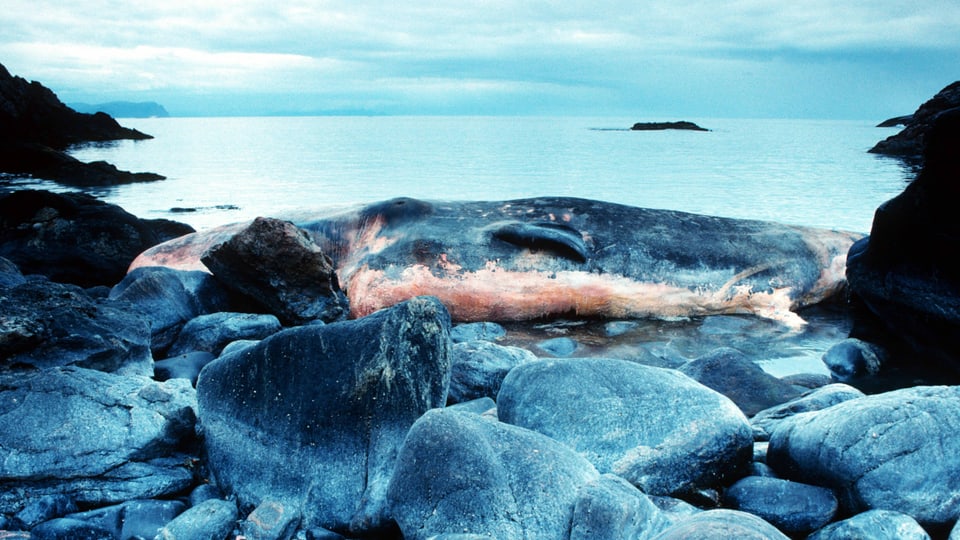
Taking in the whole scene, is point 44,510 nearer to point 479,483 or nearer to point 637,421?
point 479,483

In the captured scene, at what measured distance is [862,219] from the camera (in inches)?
504

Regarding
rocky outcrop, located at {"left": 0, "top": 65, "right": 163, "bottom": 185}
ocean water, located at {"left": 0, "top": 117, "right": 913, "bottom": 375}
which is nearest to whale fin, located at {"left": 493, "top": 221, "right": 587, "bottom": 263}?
ocean water, located at {"left": 0, "top": 117, "right": 913, "bottom": 375}

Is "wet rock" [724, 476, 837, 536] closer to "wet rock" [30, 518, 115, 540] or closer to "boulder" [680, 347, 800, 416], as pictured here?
"boulder" [680, 347, 800, 416]

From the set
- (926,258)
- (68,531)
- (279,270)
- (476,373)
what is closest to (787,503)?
(476,373)

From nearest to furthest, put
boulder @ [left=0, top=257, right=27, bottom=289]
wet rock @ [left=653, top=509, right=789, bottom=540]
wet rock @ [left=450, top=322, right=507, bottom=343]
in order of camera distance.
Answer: wet rock @ [left=653, top=509, right=789, bottom=540] < boulder @ [left=0, top=257, right=27, bottom=289] < wet rock @ [left=450, top=322, right=507, bottom=343]

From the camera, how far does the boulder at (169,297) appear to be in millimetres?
5766

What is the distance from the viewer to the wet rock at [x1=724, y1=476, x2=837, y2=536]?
307 cm

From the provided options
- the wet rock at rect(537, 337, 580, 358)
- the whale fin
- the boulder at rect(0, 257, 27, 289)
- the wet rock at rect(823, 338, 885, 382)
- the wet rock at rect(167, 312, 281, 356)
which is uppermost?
the whale fin

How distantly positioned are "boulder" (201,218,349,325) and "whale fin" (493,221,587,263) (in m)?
1.78

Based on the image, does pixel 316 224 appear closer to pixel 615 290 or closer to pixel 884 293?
pixel 615 290

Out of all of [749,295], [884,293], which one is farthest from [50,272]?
[884,293]

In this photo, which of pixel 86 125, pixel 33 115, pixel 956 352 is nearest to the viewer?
pixel 956 352

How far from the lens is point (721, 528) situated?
235cm

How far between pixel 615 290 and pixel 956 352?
108 inches
